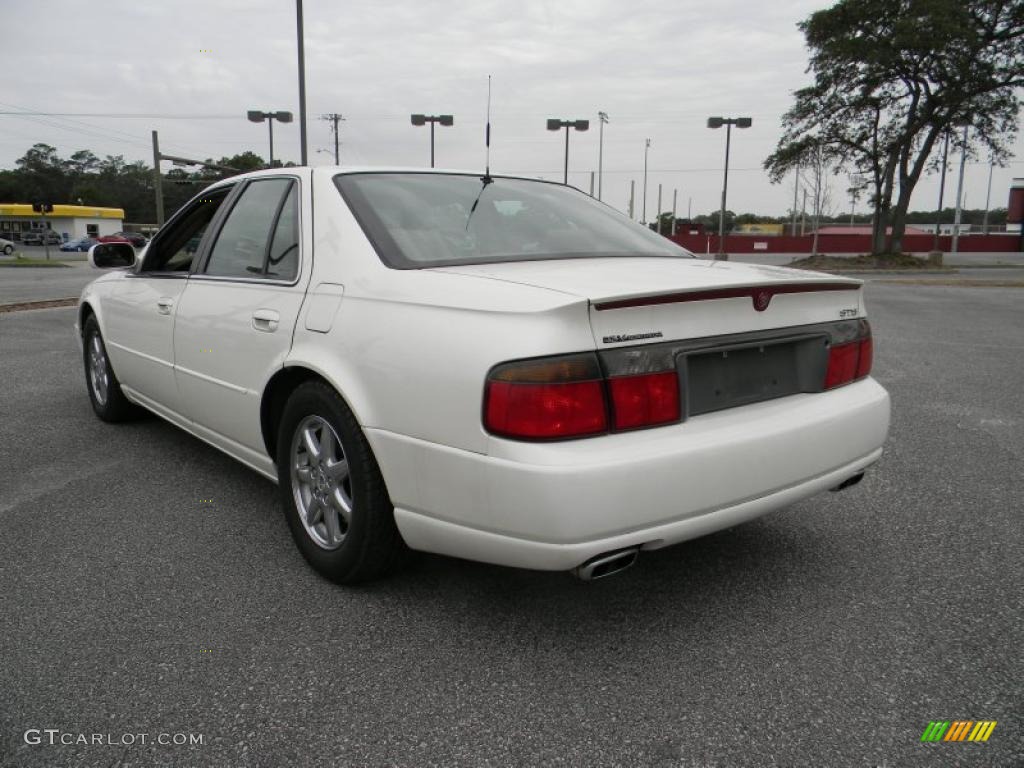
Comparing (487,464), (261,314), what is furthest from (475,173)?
(487,464)

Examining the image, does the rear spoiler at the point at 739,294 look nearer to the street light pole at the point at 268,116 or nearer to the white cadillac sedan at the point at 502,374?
the white cadillac sedan at the point at 502,374

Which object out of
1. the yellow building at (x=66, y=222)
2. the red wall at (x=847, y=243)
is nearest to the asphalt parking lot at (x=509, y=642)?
the red wall at (x=847, y=243)

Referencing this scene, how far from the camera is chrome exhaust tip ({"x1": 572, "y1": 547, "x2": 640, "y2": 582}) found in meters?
2.09

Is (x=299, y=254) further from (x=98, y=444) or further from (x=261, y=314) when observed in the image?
(x=98, y=444)

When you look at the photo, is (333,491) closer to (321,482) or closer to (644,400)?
(321,482)

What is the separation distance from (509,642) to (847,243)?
69.8 meters

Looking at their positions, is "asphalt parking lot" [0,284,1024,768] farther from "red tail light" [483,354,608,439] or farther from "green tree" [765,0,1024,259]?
"green tree" [765,0,1024,259]

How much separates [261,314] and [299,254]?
29cm

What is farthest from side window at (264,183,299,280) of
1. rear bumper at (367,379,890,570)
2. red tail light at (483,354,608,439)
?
red tail light at (483,354,608,439)

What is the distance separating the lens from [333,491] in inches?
107

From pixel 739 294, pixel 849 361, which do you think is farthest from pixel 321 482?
pixel 849 361

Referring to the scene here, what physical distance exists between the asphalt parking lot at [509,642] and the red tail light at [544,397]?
544 mm

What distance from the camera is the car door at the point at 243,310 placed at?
2.93m

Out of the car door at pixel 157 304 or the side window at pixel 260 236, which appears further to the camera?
the car door at pixel 157 304
